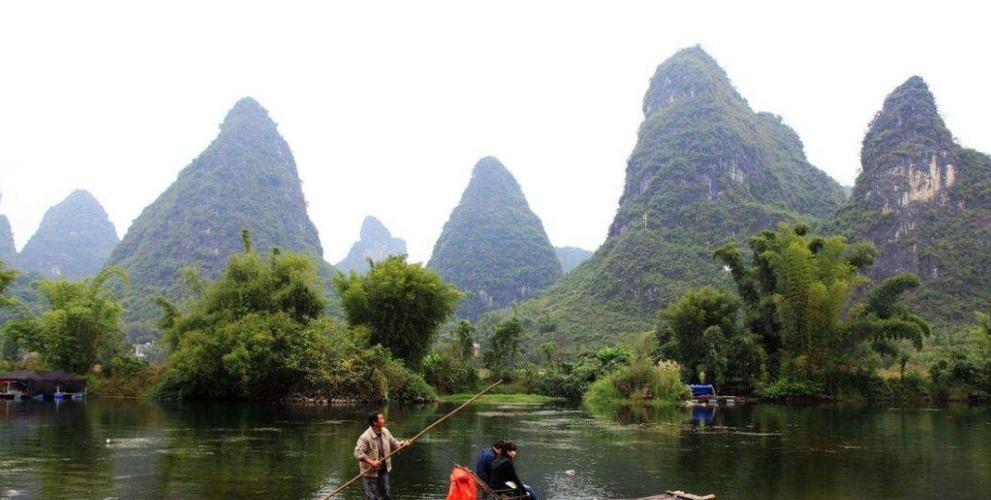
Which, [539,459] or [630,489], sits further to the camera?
[539,459]

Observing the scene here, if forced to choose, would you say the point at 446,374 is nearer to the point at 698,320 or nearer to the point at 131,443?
the point at 698,320

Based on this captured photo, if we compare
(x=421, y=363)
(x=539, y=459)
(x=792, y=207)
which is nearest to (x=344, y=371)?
(x=421, y=363)

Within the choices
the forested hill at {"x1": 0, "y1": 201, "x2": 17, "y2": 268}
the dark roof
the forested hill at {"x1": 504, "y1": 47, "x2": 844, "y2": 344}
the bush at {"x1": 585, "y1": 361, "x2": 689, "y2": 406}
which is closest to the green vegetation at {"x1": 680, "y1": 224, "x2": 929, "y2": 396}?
the bush at {"x1": 585, "y1": 361, "x2": 689, "y2": 406}

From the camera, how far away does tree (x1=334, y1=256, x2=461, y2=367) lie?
41.3 metres

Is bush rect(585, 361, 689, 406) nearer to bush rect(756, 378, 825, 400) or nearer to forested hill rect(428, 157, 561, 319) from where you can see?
bush rect(756, 378, 825, 400)

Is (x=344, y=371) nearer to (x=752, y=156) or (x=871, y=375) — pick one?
(x=871, y=375)

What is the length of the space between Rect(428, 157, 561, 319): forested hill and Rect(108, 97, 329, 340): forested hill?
99.0ft

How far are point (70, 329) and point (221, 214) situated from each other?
7358 centimetres

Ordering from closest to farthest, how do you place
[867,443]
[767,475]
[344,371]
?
[767,475], [867,443], [344,371]

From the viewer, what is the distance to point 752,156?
115 m

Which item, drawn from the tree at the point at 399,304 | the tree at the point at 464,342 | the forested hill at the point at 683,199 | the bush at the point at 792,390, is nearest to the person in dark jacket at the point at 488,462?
the tree at the point at 399,304

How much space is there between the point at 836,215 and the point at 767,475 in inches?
3245

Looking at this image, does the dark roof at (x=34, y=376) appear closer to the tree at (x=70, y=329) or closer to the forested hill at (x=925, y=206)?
the tree at (x=70, y=329)

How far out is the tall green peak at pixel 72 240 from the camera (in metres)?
144
